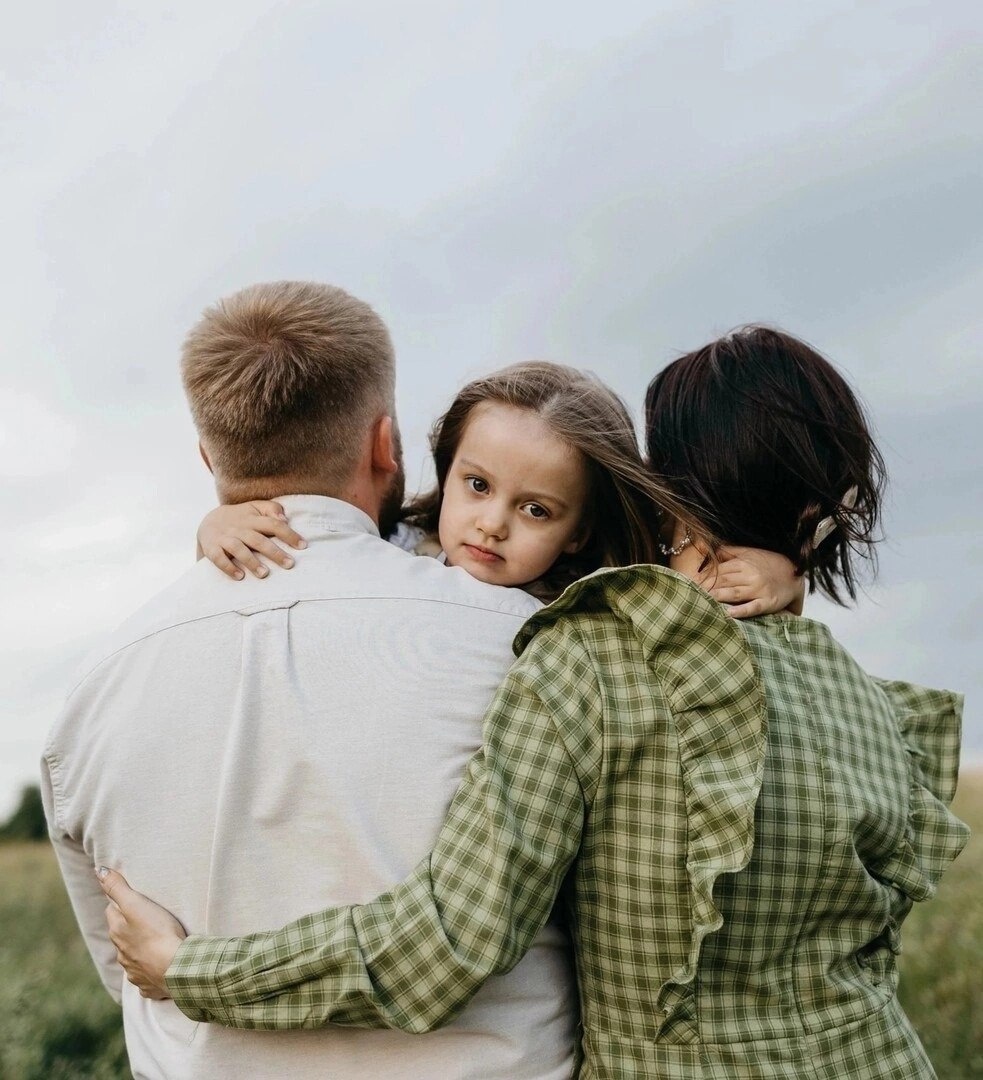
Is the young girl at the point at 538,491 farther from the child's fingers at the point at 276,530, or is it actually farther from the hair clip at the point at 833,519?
the child's fingers at the point at 276,530

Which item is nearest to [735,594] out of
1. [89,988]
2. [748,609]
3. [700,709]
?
[748,609]

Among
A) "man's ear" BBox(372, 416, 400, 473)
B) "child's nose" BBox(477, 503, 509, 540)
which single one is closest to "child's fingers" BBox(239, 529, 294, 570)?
"man's ear" BBox(372, 416, 400, 473)

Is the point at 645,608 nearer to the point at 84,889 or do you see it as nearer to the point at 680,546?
the point at 680,546

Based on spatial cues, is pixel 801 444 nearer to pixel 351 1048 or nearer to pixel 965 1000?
pixel 351 1048

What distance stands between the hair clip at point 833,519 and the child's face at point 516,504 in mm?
678

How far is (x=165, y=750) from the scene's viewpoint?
2076 mm

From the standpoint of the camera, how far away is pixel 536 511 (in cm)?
286

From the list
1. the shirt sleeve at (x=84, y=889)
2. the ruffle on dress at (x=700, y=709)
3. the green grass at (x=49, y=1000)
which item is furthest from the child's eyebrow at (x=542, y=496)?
the green grass at (x=49, y=1000)

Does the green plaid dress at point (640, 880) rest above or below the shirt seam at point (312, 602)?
below

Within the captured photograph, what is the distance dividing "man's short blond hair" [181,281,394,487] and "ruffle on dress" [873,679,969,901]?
1252 millimetres

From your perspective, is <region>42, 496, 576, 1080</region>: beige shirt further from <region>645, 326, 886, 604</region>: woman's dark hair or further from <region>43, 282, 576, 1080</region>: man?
<region>645, 326, 886, 604</region>: woman's dark hair

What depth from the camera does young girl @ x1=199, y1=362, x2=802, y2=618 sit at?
2.80m

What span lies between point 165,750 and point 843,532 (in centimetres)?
139

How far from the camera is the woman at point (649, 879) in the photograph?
1.84m
